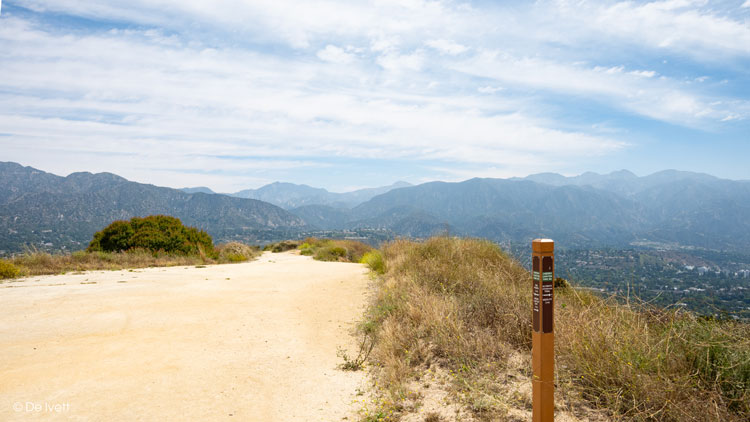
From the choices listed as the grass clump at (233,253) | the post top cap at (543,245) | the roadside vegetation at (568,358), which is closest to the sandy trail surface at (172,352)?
the roadside vegetation at (568,358)

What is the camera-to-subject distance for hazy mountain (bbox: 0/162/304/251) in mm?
85312

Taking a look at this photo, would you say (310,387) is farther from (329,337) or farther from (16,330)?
(16,330)

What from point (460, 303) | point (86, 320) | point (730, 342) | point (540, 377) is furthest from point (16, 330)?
point (730, 342)

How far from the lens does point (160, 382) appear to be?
14.9 feet

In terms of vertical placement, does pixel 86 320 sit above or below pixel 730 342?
below

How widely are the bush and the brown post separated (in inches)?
684

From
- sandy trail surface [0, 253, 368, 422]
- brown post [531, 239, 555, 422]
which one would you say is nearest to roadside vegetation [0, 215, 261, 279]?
sandy trail surface [0, 253, 368, 422]

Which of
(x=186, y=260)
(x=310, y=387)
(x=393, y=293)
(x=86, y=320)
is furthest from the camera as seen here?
(x=186, y=260)

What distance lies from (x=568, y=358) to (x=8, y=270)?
14.3 m

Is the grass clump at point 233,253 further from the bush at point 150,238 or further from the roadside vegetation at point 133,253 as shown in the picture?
the bush at point 150,238

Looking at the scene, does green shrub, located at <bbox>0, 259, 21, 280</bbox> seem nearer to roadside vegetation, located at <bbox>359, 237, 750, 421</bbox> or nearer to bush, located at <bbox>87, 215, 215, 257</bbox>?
bush, located at <bbox>87, 215, 215, 257</bbox>

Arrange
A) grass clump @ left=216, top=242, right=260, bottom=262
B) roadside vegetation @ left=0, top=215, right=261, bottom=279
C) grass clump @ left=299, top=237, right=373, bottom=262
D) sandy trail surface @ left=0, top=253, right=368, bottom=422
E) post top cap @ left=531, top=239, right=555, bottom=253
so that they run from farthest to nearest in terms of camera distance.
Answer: grass clump @ left=299, top=237, right=373, bottom=262, grass clump @ left=216, top=242, right=260, bottom=262, roadside vegetation @ left=0, top=215, right=261, bottom=279, sandy trail surface @ left=0, top=253, right=368, bottom=422, post top cap @ left=531, top=239, right=555, bottom=253

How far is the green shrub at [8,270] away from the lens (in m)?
10.6

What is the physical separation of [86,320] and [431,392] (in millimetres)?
6257
